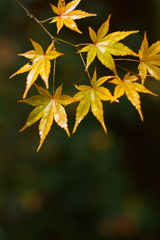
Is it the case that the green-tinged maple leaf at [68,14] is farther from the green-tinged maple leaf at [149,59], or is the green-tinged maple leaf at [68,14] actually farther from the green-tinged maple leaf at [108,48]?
the green-tinged maple leaf at [149,59]

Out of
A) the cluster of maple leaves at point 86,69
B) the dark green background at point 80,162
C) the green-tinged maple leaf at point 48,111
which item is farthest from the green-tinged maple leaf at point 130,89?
the dark green background at point 80,162

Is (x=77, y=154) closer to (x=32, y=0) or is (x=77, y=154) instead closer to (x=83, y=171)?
(x=83, y=171)

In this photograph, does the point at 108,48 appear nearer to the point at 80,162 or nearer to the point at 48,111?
the point at 48,111

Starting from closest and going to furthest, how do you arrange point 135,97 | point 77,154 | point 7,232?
point 135,97 < point 7,232 < point 77,154

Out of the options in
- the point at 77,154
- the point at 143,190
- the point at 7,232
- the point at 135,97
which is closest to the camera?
the point at 135,97

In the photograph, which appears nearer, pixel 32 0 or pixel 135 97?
→ pixel 135 97

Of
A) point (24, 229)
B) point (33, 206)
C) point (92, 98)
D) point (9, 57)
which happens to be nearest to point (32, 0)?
point (9, 57)

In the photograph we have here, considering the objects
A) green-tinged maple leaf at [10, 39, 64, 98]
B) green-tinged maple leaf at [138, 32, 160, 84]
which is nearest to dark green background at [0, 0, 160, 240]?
green-tinged maple leaf at [138, 32, 160, 84]
